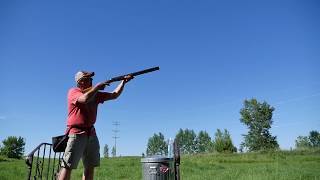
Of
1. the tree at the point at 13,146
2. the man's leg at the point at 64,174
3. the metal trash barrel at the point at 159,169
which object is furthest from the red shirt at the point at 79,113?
the tree at the point at 13,146

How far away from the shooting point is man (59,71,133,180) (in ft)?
15.0

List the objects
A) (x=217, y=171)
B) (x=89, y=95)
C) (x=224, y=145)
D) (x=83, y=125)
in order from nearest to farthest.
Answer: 1. (x=89, y=95)
2. (x=83, y=125)
3. (x=217, y=171)
4. (x=224, y=145)

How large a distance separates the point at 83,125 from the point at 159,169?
126 cm

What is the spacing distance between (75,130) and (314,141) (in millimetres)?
131650

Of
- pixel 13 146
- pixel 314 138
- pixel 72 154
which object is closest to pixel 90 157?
pixel 72 154

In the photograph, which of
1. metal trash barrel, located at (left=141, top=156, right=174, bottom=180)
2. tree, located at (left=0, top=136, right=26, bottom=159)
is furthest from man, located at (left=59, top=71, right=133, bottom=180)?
tree, located at (left=0, top=136, right=26, bottom=159)

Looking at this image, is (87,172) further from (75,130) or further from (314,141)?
(314,141)

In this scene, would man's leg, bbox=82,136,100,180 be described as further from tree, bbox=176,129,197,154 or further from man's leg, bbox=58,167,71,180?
tree, bbox=176,129,197,154

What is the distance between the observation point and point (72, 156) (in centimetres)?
454

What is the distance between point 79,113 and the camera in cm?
480

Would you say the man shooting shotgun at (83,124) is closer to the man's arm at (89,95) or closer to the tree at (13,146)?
the man's arm at (89,95)

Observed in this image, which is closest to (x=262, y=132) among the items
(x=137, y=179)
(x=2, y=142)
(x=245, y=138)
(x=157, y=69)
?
(x=245, y=138)

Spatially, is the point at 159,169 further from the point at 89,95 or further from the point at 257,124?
the point at 257,124

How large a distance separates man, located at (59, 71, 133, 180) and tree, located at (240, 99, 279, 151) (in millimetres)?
65409
